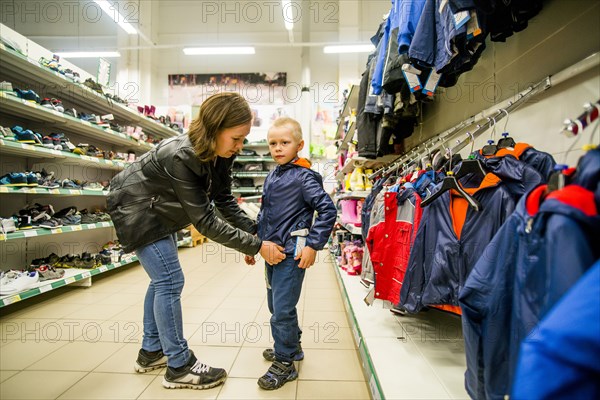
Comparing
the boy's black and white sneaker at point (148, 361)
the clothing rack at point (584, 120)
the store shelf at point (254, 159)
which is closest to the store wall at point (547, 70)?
the clothing rack at point (584, 120)

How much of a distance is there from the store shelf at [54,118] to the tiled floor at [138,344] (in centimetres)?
173

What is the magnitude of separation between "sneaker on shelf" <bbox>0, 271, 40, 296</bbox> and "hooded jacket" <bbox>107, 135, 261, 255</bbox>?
1619 millimetres

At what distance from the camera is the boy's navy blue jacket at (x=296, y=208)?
1545 millimetres

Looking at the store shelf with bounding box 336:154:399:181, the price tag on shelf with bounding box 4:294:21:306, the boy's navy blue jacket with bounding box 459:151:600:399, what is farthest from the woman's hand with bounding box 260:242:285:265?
the price tag on shelf with bounding box 4:294:21:306

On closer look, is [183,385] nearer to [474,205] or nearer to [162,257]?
Answer: [162,257]

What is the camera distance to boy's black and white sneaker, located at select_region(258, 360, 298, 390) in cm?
157

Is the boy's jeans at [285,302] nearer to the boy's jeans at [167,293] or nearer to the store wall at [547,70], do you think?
the boy's jeans at [167,293]

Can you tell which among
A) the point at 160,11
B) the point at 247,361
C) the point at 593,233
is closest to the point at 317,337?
the point at 247,361

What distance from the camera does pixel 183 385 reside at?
1.58m

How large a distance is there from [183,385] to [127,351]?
653mm

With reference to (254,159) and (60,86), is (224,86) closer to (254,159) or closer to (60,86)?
(254,159)

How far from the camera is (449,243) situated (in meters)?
1.20

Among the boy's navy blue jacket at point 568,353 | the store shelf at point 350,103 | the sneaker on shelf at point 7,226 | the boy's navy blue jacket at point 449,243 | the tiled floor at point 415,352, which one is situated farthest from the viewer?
the store shelf at point 350,103

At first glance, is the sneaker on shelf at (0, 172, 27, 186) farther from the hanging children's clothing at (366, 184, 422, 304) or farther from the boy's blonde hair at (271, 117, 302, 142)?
the hanging children's clothing at (366, 184, 422, 304)
